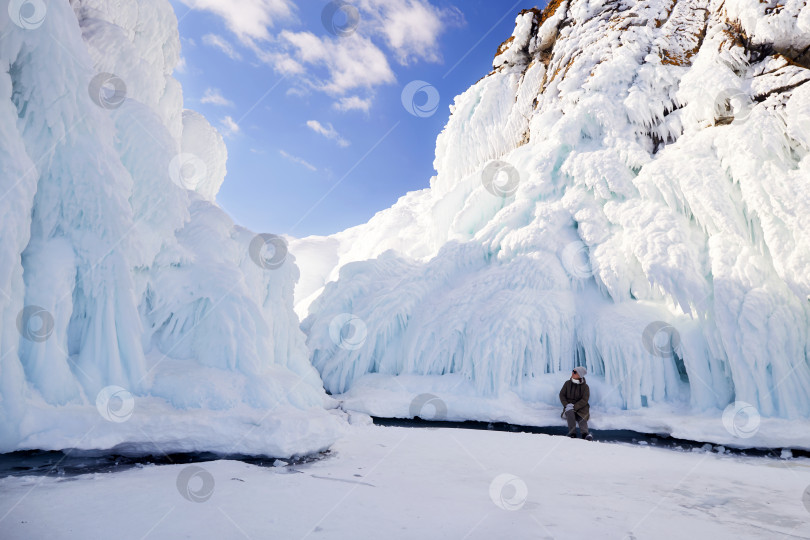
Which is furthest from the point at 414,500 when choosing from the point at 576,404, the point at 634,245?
the point at 634,245

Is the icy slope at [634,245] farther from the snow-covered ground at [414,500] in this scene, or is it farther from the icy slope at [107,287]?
the icy slope at [107,287]

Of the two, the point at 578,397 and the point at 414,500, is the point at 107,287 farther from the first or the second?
the point at 578,397

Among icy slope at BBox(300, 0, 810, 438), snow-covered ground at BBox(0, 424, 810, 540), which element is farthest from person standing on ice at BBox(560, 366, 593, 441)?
snow-covered ground at BBox(0, 424, 810, 540)

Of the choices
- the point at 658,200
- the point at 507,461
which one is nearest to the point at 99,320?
the point at 507,461

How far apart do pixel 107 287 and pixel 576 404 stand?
317 inches

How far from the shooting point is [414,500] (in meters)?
3.59

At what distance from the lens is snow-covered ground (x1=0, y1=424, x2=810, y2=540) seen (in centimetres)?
285

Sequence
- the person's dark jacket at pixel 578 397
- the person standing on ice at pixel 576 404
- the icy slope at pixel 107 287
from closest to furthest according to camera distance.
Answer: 1. the icy slope at pixel 107 287
2. the person standing on ice at pixel 576 404
3. the person's dark jacket at pixel 578 397

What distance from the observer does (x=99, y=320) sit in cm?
489

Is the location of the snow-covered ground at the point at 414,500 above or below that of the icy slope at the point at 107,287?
below

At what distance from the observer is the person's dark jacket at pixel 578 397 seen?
8.55 metres

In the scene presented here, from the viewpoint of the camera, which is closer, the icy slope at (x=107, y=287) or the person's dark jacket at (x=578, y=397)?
the icy slope at (x=107, y=287)

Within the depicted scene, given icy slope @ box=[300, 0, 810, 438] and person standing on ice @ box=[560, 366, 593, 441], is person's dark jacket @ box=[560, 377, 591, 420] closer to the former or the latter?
person standing on ice @ box=[560, 366, 593, 441]

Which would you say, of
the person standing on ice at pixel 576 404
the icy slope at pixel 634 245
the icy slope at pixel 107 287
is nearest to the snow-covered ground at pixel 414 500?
the icy slope at pixel 107 287
